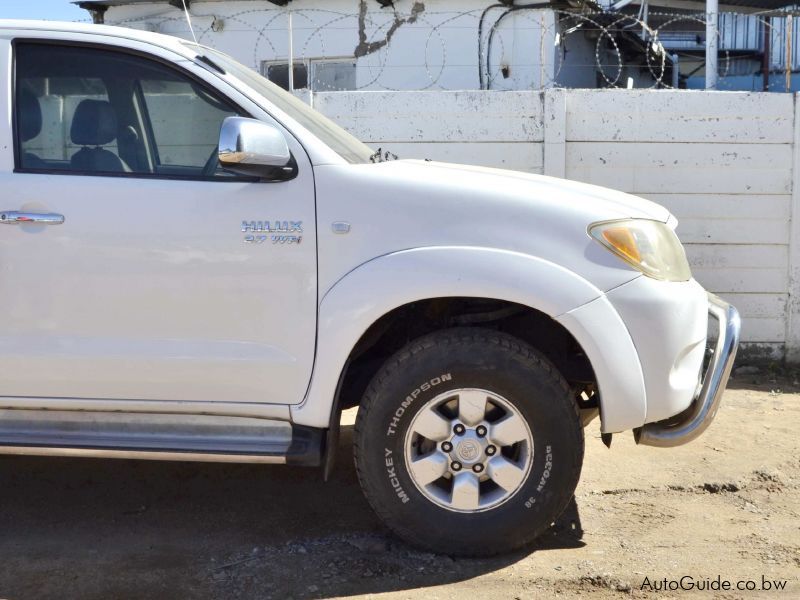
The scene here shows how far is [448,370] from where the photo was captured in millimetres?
3801

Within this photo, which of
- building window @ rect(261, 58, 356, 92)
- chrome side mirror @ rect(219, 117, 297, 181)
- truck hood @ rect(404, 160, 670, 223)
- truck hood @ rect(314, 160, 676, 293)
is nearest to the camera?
chrome side mirror @ rect(219, 117, 297, 181)

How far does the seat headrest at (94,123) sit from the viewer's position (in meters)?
4.01

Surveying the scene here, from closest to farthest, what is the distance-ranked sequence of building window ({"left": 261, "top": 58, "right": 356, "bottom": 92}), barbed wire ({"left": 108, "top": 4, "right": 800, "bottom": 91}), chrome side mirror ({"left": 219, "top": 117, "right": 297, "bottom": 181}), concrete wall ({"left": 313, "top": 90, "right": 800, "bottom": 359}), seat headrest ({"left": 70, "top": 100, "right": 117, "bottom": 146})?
chrome side mirror ({"left": 219, "top": 117, "right": 297, "bottom": 181}), seat headrest ({"left": 70, "top": 100, "right": 117, "bottom": 146}), concrete wall ({"left": 313, "top": 90, "right": 800, "bottom": 359}), barbed wire ({"left": 108, "top": 4, "right": 800, "bottom": 91}), building window ({"left": 261, "top": 58, "right": 356, "bottom": 92})

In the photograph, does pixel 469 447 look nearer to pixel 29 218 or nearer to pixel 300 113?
pixel 300 113

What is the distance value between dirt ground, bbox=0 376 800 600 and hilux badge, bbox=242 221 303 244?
1278 mm

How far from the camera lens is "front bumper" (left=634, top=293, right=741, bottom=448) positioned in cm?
393

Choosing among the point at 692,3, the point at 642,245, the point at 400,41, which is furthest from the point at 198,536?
the point at 692,3

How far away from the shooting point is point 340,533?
4312mm

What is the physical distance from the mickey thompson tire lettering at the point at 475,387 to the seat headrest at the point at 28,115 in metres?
1.68

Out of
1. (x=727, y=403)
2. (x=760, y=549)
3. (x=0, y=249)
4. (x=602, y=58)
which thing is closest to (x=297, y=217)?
(x=0, y=249)

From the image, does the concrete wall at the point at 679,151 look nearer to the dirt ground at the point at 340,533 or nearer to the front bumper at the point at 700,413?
the dirt ground at the point at 340,533

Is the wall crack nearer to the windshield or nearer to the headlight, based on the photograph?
the windshield

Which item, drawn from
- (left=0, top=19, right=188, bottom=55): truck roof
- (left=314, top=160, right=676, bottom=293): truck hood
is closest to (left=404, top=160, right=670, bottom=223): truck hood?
(left=314, top=160, right=676, bottom=293): truck hood

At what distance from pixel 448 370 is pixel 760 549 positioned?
1.54 m
